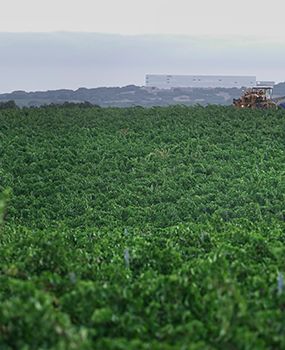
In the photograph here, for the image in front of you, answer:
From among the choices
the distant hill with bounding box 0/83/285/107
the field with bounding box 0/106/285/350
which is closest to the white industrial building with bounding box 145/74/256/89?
the distant hill with bounding box 0/83/285/107

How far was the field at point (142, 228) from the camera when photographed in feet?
13.2

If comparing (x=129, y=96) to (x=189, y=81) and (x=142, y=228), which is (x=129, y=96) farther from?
(x=142, y=228)

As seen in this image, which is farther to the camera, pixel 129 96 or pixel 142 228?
pixel 129 96

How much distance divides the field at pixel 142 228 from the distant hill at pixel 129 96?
86.8 ft

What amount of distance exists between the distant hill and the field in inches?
1042

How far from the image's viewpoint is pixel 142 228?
10977mm

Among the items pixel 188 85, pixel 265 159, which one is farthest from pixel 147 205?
pixel 188 85

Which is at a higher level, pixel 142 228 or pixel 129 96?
pixel 129 96

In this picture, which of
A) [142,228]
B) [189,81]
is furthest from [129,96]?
A: [142,228]

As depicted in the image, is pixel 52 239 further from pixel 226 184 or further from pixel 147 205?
pixel 226 184

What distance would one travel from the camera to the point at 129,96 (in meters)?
55.1

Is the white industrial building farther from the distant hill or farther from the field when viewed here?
the field

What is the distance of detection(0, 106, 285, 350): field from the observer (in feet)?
13.2

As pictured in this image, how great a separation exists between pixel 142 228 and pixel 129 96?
146 ft
